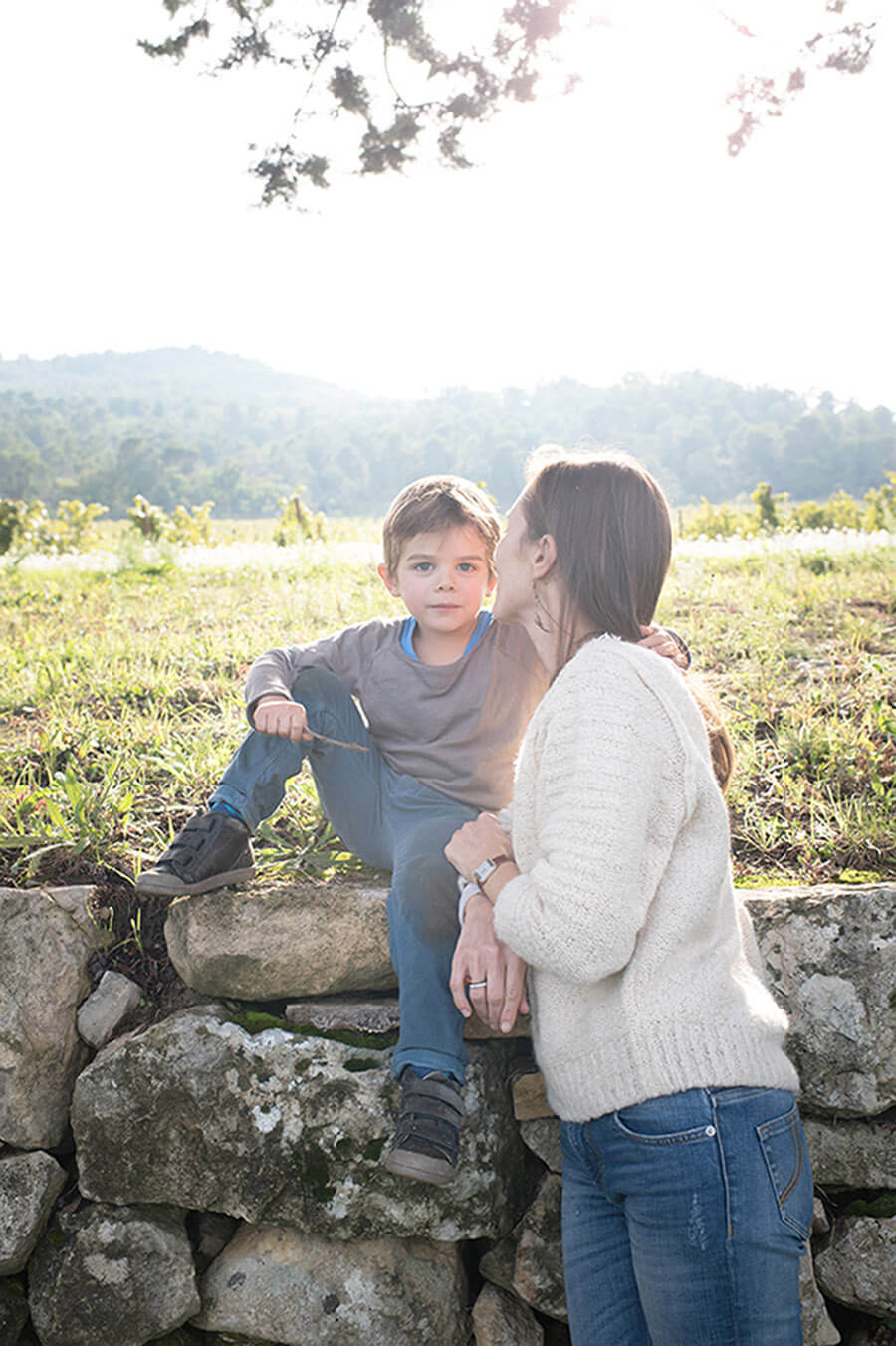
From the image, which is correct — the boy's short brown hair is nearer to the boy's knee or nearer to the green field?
the boy's knee

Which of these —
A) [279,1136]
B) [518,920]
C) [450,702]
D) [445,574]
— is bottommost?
[279,1136]

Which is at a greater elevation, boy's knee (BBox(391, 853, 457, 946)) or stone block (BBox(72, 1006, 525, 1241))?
boy's knee (BBox(391, 853, 457, 946))

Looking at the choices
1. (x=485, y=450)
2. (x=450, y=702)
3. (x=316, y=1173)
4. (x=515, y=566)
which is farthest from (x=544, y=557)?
(x=485, y=450)

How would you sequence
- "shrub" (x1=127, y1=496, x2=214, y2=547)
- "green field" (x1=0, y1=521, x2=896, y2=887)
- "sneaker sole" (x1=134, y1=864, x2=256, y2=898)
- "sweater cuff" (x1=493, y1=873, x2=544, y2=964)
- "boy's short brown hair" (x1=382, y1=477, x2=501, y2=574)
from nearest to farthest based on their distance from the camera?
"sweater cuff" (x1=493, y1=873, x2=544, y2=964) → "sneaker sole" (x1=134, y1=864, x2=256, y2=898) → "boy's short brown hair" (x1=382, y1=477, x2=501, y2=574) → "green field" (x1=0, y1=521, x2=896, y2=887) → "shrub" (x1=127, y1=496, x2=214, y2=547)

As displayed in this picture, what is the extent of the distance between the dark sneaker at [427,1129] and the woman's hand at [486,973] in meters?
0.18

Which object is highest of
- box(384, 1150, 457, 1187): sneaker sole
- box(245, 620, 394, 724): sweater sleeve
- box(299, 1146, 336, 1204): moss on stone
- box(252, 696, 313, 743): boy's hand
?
box(245, 620, 394, 724): sweater sleeve

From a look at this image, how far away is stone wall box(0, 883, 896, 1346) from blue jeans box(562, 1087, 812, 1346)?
0.73 metres

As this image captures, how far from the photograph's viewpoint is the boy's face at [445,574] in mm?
2732

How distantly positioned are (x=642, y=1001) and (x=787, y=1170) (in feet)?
1.22

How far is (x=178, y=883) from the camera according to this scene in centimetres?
249

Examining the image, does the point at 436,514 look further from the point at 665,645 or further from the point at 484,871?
the point at 484,871

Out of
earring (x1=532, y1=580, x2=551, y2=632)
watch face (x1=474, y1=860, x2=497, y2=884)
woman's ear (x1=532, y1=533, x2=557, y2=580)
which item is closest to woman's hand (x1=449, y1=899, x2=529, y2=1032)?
watch face (x1=474, y1=860, x2=497, y2=884)

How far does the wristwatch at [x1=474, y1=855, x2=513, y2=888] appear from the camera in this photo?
2045 mm

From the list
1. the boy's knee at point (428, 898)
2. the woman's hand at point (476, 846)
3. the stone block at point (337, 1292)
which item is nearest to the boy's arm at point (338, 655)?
the boy's knee at point (428, 898)
